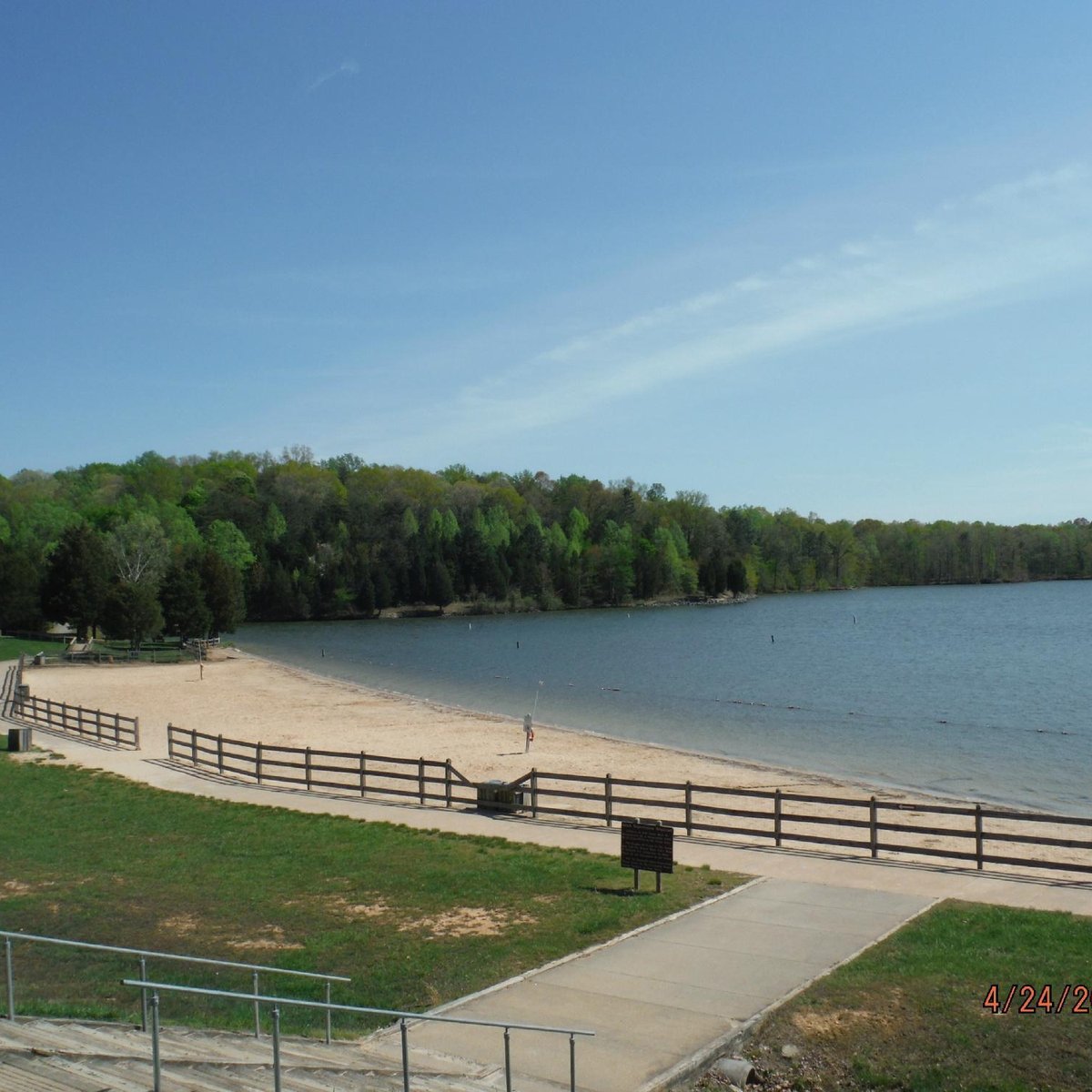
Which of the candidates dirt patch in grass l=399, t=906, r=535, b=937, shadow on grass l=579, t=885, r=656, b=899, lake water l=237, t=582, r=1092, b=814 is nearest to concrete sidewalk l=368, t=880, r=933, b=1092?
shadow on grass l=579, t=885, r=656, b=899

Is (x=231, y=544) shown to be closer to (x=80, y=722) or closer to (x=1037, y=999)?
(x=80, y=722)

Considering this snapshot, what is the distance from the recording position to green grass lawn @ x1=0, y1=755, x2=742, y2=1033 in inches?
427

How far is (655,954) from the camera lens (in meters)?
12.2

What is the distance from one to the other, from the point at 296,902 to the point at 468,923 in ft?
9.23

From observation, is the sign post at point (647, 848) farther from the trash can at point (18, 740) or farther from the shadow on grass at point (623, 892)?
the trash can at point (18, 740)

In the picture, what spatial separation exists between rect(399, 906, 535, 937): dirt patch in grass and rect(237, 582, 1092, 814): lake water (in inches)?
829

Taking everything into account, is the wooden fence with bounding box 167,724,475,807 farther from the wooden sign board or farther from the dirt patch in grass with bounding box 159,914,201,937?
the dirt patch in grass with bounding box 159,914,201,937

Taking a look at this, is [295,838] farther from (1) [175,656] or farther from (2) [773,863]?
(1) [175,656]

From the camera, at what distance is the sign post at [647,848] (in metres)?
14.8

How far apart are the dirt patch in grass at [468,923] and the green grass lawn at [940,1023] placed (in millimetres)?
4409

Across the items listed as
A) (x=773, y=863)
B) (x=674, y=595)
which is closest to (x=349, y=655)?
(x=773, y=863)

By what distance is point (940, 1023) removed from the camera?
9852mm

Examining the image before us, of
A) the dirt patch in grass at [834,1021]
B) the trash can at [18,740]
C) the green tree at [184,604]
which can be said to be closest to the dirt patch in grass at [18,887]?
the dirt patch in grass at [834,1021]

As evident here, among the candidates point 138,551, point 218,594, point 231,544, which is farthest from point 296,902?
point 231,544
